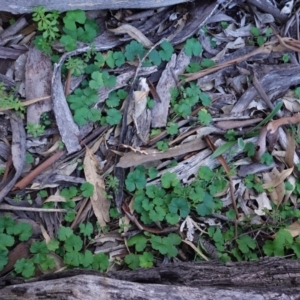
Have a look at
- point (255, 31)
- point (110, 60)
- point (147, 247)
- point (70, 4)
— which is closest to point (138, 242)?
point (147, 247)

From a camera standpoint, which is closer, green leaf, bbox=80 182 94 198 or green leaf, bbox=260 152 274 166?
green leaf, bbox=80 182 94 198

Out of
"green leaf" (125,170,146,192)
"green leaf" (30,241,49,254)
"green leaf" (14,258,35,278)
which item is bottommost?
"green leaf" (14,258,35,278)

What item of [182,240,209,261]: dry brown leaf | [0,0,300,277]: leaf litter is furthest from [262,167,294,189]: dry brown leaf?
[182,240,209,261]: dry brown leaf

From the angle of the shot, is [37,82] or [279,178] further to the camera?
[279,178]

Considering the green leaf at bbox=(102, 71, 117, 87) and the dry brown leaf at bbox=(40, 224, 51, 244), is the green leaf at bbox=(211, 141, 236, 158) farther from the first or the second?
the dry brown leaf at bbox=(40, 224, 51, 244)

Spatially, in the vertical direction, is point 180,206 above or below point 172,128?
below

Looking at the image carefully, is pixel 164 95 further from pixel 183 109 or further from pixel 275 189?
pixel 275 189
